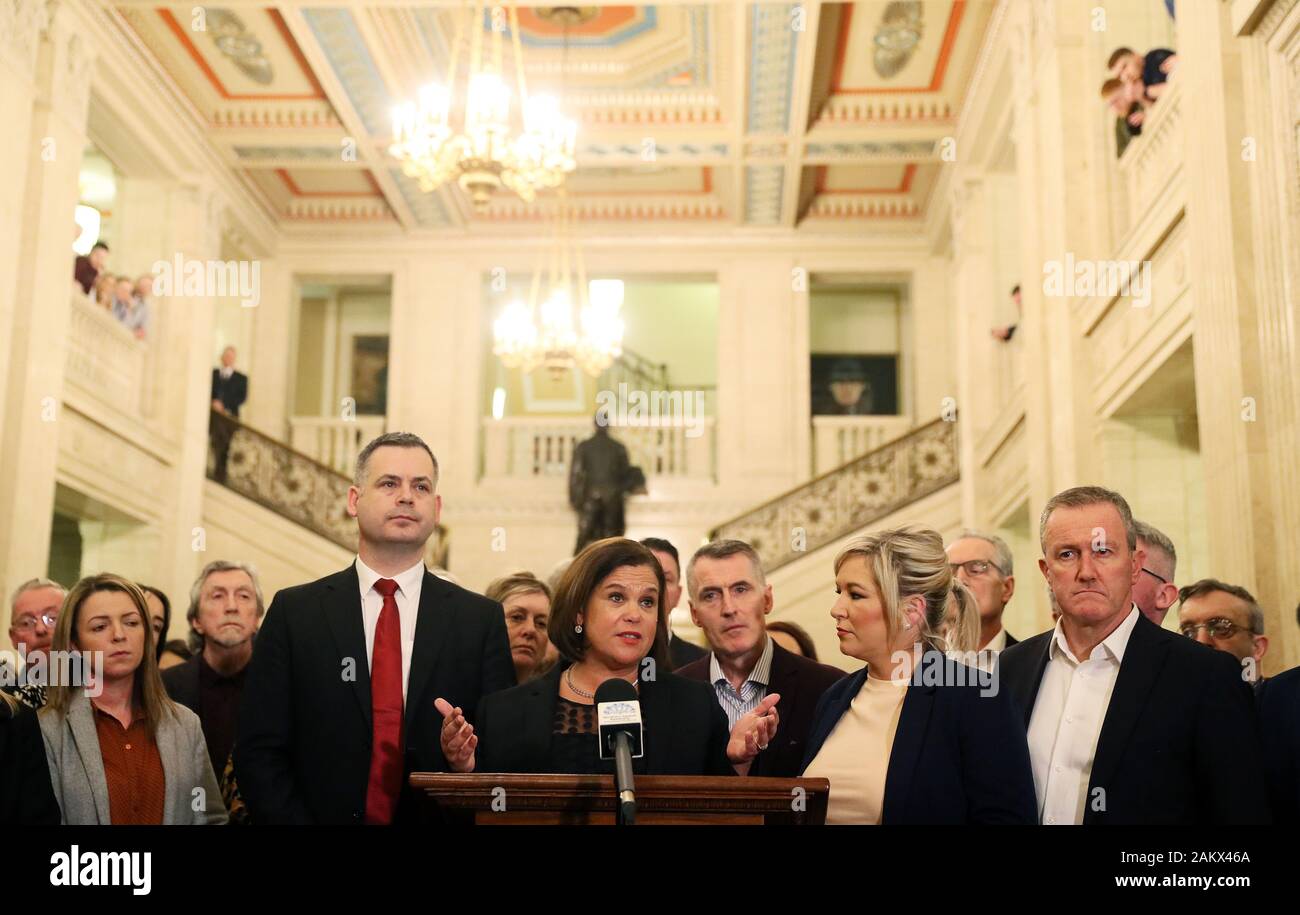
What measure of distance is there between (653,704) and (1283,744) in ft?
4.51

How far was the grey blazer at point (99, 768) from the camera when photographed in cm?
349

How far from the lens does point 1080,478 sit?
31.4 ft

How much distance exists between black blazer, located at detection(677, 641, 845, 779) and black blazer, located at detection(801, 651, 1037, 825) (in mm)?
729

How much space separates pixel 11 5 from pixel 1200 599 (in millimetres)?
9450

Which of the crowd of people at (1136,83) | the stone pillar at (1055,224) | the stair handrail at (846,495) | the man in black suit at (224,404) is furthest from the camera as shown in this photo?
the man in black suit at (224,404)

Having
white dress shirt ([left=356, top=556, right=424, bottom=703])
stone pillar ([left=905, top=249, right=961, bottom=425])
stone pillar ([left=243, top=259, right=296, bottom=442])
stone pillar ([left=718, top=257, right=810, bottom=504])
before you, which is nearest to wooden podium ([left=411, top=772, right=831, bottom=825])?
white dress shirt ([left=356, top=556, right=424, bottom=703])

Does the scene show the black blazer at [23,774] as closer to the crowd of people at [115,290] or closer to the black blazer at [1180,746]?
the black blazer at [1180,746]

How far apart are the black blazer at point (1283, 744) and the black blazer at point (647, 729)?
1.18 m

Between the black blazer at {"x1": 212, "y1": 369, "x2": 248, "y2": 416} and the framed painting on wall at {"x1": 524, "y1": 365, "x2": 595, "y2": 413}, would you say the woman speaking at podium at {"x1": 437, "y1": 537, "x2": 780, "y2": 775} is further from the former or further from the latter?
the framed painting on wall at {"x1": 524, "y1": 365, "x2": 595, "y2": 413}

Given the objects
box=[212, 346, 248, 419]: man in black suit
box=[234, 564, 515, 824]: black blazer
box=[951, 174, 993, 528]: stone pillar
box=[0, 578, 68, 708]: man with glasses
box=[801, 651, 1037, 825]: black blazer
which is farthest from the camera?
box=[212, 346, 248, 419]: man in black suit

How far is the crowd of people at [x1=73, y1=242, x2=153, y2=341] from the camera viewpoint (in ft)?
39.9

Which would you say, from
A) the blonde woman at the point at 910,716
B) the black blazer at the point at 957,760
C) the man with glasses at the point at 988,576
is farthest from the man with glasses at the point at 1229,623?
the black blazer at the point at 957,760
